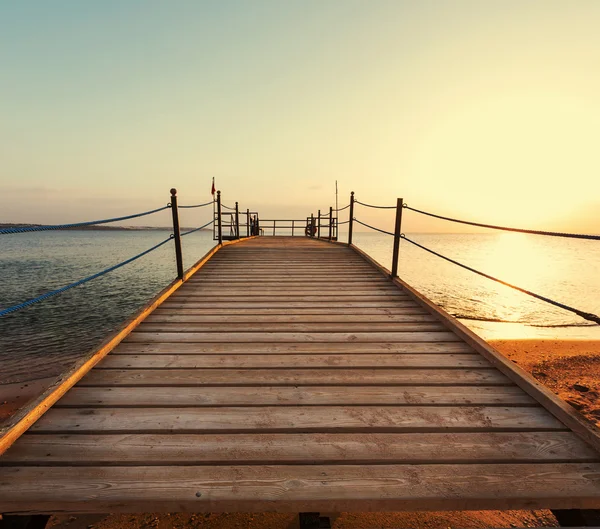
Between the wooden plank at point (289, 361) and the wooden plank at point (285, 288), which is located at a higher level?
the wooden plank at point (285, 288)

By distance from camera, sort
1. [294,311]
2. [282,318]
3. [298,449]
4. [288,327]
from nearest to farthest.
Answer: [298,449] → [288,327] → [282,318] → [294,311]

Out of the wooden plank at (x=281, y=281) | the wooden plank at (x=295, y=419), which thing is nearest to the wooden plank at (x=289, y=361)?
the wooden plank at (x=295, y=419)

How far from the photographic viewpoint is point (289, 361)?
265 cm

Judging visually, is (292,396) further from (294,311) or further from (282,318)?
(294,311)

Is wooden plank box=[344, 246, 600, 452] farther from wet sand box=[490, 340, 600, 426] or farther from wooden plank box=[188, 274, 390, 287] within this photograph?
wet sand box=[490, 340, 600, 426]

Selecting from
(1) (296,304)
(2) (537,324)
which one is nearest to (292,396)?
(1) (296,304)

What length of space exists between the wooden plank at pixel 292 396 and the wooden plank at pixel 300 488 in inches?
20.6

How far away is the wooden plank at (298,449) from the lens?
1623 millimetres

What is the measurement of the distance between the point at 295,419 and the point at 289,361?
74 centimetres

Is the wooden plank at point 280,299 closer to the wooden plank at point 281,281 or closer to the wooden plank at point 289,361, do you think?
the wooden plank at point 281,281

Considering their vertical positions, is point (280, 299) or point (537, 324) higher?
point (280, 299)

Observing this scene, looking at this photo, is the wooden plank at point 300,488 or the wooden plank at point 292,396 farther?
the wooden plank at point 292,396

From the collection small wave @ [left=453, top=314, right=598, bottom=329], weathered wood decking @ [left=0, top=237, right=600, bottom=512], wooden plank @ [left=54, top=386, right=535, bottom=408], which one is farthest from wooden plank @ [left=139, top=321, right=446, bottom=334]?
small wave @ [left=453, top=314, right=598, bottom=329]

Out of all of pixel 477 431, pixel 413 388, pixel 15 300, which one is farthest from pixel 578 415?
pixel 15 300
